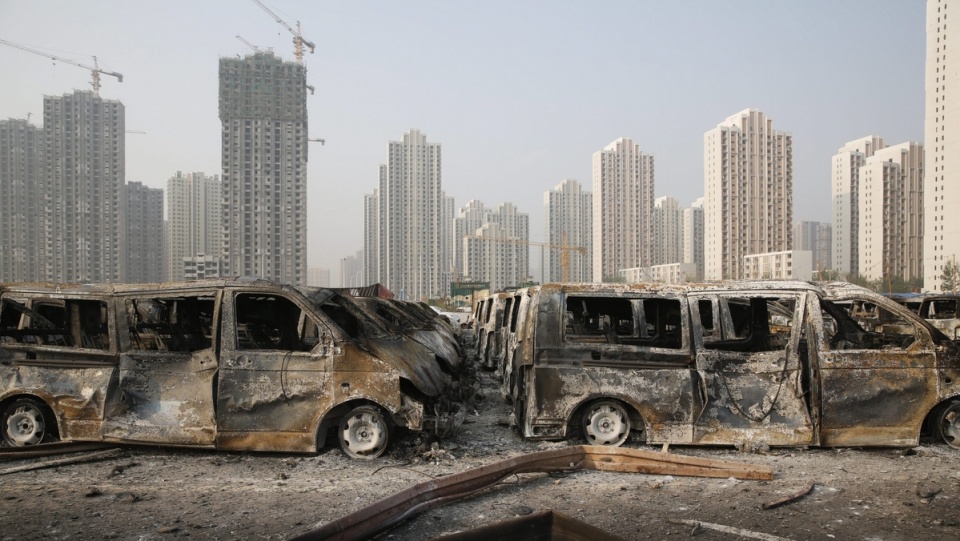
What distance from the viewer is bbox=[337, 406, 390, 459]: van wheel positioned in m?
5.40

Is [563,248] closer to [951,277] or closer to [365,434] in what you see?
[951,277]

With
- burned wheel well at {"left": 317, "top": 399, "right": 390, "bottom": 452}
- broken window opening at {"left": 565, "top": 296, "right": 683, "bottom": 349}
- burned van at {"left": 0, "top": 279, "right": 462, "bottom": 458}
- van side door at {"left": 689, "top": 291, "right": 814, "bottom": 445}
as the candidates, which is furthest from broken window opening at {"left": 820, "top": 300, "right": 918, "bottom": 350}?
burned wheel well at {"left": 317, "top": 399, "right": 390, "bottom": 452}

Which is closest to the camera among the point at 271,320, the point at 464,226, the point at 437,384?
the point at 437,384

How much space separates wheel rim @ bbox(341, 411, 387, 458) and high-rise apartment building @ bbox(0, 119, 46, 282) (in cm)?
5707

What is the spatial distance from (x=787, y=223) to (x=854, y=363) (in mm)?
74995

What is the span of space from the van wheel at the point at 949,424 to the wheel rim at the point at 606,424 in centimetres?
303

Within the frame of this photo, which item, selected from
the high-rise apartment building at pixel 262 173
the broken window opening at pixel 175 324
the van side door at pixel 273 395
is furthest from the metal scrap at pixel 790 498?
the high-rise apartment building at pixel 262 173

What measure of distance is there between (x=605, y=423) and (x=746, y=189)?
72.0m

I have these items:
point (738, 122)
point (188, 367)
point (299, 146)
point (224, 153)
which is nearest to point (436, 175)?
point (299, 146)

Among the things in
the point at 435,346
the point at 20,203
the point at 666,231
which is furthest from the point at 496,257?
the point at 435,346

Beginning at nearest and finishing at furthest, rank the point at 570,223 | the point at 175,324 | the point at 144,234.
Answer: the point at 175,324 → the point at 144,234 → the point at 570,223

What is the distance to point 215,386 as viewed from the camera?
548 centimetres

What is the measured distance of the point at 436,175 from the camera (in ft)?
274

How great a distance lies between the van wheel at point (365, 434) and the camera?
540 centimetres
